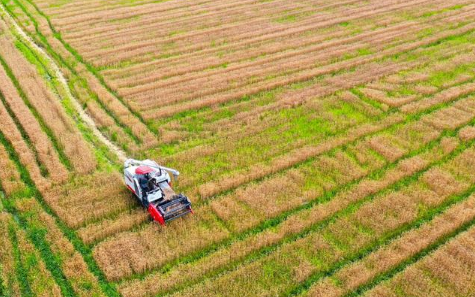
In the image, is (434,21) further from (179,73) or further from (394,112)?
(179,73)

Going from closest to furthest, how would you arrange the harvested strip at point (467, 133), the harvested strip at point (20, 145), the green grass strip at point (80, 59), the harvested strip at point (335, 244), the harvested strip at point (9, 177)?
the harvested strip at point (335, 244) < the harvested strip at point (9, 177) < the harvested strip at point (20, 145) < the harvested strip at point (467, 133) < the green grass strip at point (80, 59)

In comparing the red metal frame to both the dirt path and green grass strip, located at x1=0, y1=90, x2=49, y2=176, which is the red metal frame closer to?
the dirt path

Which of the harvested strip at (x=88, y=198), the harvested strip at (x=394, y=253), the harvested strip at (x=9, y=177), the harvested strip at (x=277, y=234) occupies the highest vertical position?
the harvested strip at (x=9, y=177)

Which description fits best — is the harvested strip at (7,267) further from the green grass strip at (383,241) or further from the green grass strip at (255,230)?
the green grass strip at (383,241)

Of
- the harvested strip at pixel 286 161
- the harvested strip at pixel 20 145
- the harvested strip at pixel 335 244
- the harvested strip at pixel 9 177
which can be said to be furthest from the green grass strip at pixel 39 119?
the harvested strip at pixel 335 244

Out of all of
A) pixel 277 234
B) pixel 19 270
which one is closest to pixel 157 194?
pixel 277 234

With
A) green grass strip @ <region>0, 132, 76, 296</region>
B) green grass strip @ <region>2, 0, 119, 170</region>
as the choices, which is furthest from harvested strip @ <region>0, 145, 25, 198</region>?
green grass strip @ <region>2, 0, 119, 170</region>

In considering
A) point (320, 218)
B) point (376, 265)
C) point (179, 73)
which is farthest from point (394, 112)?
point (179, 73)
